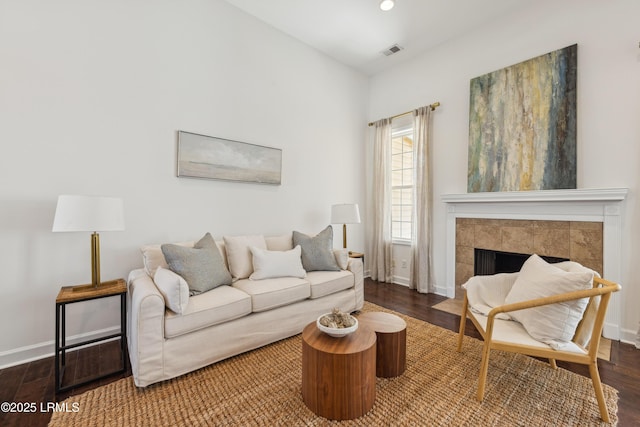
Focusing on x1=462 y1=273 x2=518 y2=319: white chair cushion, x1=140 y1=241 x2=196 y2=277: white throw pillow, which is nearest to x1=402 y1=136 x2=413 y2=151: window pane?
x1=462 y1=273 x2=518 y2=319: white chair cushion

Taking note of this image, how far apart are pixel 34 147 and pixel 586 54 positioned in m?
4.86

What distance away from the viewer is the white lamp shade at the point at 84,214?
186 centimetres

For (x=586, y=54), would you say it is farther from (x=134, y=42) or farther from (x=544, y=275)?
(x=134, y=42)

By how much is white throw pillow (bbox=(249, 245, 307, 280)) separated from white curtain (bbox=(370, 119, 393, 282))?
1941 mm

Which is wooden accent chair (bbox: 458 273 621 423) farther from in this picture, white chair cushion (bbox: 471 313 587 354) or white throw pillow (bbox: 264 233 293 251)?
white throw pillow (bbox: 264 233 293 251)

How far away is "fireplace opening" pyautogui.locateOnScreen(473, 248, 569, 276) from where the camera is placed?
10.9 ft

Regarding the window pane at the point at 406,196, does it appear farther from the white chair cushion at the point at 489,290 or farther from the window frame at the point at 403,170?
the white chair cushion at the point at 489,290

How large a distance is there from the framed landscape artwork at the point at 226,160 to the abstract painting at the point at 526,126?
2461mm

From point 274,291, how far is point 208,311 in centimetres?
56

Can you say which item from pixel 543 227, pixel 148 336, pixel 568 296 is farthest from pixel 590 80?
pixel 148 336

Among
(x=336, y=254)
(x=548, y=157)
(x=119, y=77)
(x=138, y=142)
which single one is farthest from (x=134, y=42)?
(x=548, y=157)

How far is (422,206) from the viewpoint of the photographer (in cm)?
394

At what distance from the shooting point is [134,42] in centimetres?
255

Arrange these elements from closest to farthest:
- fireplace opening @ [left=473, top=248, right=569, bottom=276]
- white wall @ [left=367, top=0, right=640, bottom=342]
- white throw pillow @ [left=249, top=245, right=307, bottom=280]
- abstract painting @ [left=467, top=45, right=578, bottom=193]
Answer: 1. white wall @ [left=367, top=0, right=640, bottom=342]
2. white throw pillow @ [left=249, top=245, right=307, bottom=280]
3. abstract painting @ [left=467, top=45, right=578, bottom=193]
4. fireplace opening @ [left=473, top=248, right=569, bottom=276]
